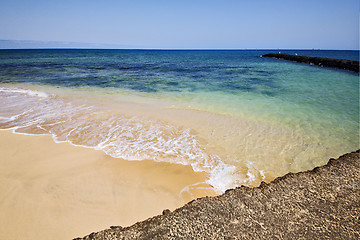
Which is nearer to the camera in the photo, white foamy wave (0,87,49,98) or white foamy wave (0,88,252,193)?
white foamy wave (0,88,252,193)

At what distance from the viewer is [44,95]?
397 inches

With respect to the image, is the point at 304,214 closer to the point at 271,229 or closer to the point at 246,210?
the point at 271,229

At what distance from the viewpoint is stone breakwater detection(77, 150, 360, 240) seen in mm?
2037

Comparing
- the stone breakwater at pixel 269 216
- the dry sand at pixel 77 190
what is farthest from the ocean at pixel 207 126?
the stone breakwater at pixel 269 216

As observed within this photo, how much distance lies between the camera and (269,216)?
7.35 ft

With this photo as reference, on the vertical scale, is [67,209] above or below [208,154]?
below

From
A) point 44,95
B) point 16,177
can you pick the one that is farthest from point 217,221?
point 44,95

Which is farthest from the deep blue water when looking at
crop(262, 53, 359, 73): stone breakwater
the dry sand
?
crop(262, 53, 359, 73): stone breakwater

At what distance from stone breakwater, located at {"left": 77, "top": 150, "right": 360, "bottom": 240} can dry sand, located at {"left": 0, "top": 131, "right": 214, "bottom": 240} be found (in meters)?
1.05

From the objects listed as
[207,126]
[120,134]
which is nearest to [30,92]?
[120,134]

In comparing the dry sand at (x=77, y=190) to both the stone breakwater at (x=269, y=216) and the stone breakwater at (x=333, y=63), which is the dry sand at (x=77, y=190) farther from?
the stone breakwater at (x=333, y=63)

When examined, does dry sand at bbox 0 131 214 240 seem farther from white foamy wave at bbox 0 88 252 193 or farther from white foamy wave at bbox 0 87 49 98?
white foamy wave at bbox 0 87 49 98

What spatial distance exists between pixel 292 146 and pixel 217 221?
4180 mm

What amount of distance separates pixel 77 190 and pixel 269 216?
3302 millimetres
